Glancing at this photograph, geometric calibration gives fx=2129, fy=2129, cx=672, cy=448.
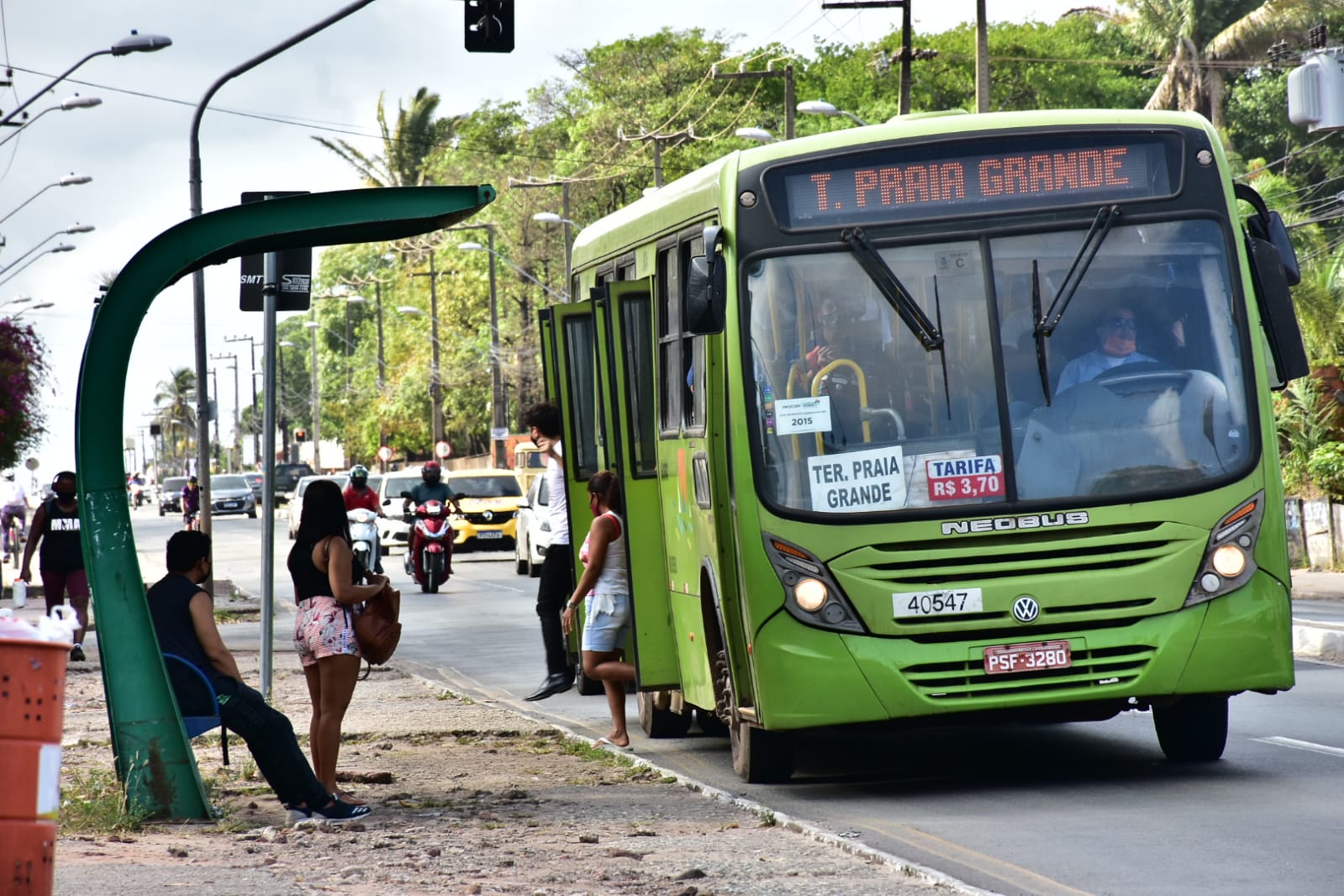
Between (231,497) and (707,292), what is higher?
(707,292)

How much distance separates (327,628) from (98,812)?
4.16 ft

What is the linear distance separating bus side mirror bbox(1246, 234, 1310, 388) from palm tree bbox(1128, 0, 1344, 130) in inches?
1906

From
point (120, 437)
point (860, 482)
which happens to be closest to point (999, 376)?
point (860, 482)

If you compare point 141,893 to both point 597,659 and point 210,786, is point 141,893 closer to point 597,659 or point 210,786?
point 210,786

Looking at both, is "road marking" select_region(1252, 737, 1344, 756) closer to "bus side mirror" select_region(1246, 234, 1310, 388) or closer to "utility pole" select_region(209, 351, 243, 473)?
"bus side mirror" select_region(1246, 234, 1310, 388)

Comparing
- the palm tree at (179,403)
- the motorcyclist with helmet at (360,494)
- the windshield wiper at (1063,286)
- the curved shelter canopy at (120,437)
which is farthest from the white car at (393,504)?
the palm tree at (179,403)

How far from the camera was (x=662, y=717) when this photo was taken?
12891 millimetres

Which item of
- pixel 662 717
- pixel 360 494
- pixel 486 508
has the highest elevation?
pixel 360 494

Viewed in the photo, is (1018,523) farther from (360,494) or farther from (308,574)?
(360,494)

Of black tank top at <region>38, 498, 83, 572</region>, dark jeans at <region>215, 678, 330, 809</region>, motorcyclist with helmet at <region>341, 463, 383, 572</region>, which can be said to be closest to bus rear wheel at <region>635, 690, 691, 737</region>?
dark jeans at <region>215, 678, 330, 809</region>

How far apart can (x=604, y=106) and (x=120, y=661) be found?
62.9m

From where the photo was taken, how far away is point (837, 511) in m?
9.48

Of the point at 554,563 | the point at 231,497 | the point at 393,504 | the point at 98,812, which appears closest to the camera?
the point at 98,812

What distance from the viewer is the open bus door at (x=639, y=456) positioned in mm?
11328
